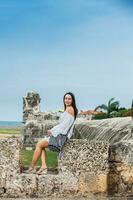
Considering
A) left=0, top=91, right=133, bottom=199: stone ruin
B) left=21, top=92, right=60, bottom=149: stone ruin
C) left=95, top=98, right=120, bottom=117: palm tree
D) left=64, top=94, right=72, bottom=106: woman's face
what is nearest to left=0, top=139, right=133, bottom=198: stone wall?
left=0, top=91, right=133, bottom=199: stone ruin

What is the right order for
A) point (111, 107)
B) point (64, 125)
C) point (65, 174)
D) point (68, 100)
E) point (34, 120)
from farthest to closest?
point (111, 107), point (34, 120), point (68, 100), point (64, 125), point (65, 174)

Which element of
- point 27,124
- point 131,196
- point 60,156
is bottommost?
point 131,196

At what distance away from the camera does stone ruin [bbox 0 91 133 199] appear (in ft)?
27.4

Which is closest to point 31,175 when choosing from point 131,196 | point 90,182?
point 90,182

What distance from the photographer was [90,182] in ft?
28.0

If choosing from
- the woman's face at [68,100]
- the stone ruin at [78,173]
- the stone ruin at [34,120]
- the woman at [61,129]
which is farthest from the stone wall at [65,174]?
the stone ruin at [34,120]

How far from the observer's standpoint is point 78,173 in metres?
8.49

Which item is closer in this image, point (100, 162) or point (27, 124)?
point (100, 162)

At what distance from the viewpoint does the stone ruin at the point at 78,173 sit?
8.34m

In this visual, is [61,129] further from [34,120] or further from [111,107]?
[111,107]

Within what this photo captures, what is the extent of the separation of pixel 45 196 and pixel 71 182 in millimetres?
410

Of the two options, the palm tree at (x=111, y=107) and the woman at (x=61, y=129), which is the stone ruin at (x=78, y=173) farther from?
the palm tree at (x=111, y=107)

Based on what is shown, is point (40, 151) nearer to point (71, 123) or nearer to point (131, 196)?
point (71, 123)

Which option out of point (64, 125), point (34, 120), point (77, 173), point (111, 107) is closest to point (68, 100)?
point (64, 125)
